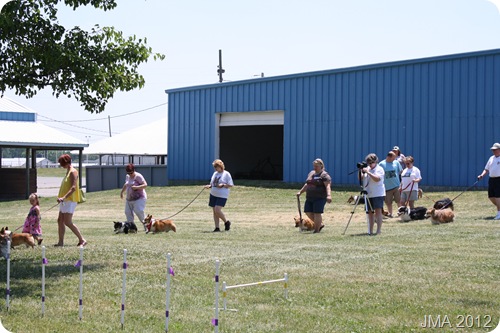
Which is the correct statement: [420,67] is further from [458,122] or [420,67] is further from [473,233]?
[473,233]

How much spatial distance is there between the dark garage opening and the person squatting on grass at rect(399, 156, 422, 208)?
22.3 meters

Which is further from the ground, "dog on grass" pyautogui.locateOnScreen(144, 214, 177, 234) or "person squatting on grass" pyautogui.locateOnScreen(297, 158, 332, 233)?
"person squatting on grass" pyautogui.locateOnScreen(297, 158, 332, 233)

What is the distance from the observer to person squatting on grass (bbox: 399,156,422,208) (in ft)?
60.8

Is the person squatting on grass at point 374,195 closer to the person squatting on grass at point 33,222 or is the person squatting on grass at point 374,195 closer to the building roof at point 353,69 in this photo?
the person squatting on grass at point 33,222

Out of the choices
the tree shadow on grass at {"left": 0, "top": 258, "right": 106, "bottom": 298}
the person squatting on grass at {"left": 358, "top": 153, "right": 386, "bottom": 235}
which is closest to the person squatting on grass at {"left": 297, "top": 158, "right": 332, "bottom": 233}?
the person squatting on grass at {"left": 358, "top": 153, "right": 386, "bottom": 235}

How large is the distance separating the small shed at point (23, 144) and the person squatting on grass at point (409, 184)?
21.0 m

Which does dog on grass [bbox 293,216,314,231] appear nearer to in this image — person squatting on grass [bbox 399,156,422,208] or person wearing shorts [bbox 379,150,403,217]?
person wearing shorts [bbox 379,150,403,217]

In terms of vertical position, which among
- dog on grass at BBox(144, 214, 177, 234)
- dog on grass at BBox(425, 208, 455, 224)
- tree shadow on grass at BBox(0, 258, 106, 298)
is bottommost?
tree shadow on grass at BBox(0, 258, 106, 298)

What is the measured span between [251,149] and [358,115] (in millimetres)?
14046

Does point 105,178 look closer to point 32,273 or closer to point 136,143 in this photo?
point 136,143

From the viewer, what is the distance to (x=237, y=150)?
4375 cm

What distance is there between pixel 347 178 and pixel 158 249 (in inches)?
772

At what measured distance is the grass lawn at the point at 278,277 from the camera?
7.87m

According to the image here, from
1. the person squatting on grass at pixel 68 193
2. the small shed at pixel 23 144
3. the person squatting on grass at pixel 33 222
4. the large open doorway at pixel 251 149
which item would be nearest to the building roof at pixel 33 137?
the small shed at pixel 23 144
